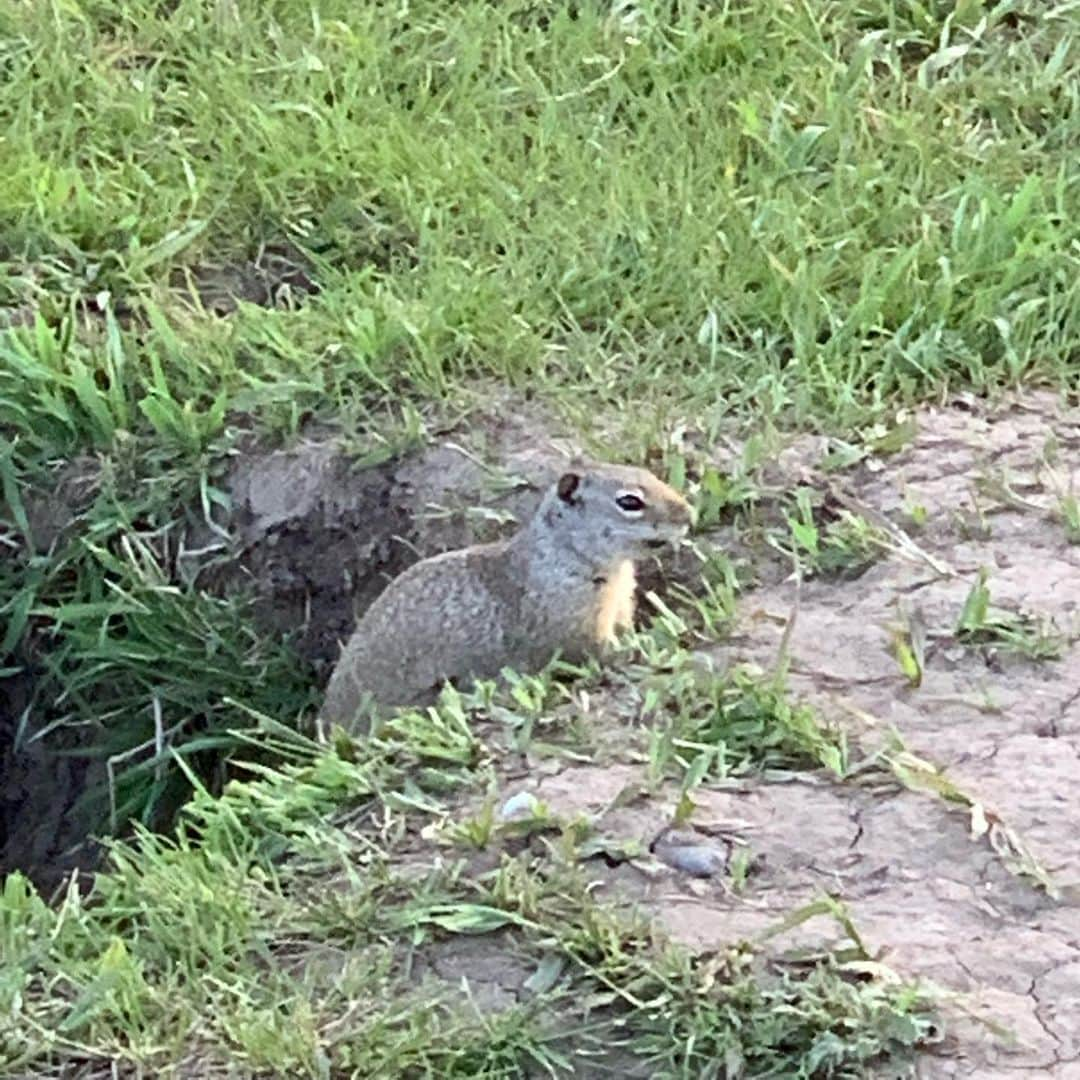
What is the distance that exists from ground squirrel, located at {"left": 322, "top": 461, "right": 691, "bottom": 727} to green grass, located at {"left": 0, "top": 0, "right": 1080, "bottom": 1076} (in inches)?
6.2

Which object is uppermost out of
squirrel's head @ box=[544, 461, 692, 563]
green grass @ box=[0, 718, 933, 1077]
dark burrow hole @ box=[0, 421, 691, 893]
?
squirrel's head @ box=[544, 461, 692, 563]

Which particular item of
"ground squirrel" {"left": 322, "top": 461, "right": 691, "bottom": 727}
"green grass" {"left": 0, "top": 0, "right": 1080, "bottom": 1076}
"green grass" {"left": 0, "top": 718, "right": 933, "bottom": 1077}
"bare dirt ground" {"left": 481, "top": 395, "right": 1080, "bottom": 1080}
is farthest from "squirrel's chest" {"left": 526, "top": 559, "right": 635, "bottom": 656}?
"green grass" {"left": 0, "top": 718, "right": 933, "bottom": 1077}

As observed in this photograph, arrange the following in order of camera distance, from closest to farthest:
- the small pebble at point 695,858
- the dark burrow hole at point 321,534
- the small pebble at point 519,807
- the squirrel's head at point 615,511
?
the small pebble at point 695,858
the small pebble at point 519,807
the squirrel's head at point 615,511
the dark burrow hole at point 321,534

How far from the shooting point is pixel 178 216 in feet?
16.7

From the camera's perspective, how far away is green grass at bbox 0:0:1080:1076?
3.26 metres

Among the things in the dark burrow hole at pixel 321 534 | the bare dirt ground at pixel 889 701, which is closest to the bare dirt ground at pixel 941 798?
the bare dirt ground at pixel 889 701

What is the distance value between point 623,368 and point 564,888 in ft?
5.40

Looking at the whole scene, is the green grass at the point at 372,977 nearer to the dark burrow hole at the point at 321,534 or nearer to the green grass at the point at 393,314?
the green grass at the point at 393,314

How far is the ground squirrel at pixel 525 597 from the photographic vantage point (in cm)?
399

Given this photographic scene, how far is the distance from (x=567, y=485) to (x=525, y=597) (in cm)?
22

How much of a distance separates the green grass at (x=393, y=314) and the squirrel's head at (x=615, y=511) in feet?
0.48

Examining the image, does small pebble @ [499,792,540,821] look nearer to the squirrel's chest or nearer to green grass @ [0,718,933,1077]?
green grass @ [0,718,933,1077]

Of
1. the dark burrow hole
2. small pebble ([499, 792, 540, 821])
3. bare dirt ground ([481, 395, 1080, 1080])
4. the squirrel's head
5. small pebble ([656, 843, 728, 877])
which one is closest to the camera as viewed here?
bare dirt ground ([481, 395, 1080, 1080])

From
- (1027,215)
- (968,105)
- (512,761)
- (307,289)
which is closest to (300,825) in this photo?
(512,761)
